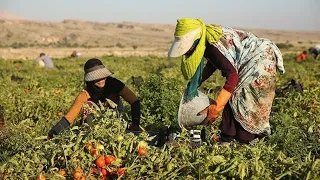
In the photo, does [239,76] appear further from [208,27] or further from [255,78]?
[208,27]

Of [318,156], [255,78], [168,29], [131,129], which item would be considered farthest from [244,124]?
[168,29]

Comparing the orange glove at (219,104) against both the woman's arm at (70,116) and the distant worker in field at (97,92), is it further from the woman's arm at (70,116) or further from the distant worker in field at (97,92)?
the woman's arm at (70,116)

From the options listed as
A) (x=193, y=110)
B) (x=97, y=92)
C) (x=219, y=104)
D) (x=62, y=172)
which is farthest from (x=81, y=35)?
(x=62, y=172)

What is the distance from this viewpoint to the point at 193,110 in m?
3.55

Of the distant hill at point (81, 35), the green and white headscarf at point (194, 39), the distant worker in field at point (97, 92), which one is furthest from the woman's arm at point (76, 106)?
the distant hill at point (81, 35)

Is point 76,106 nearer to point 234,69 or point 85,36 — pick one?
point 234,69

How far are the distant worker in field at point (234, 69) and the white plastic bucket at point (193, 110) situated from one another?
0.12ft

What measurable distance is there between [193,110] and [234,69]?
46 cm

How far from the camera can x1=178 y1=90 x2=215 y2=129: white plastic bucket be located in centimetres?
354

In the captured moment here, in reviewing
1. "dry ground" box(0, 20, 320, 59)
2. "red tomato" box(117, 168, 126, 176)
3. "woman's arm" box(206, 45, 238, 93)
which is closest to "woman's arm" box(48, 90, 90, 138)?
"red tomato" box(117, 168, 126, 176)

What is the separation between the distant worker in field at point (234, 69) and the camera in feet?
11.2

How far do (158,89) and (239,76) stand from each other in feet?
8.10

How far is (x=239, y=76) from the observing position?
3.61 m

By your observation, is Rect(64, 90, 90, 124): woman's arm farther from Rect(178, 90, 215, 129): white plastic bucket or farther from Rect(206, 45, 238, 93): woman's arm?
Rect(206, 45, 238, 93): woman's arm
